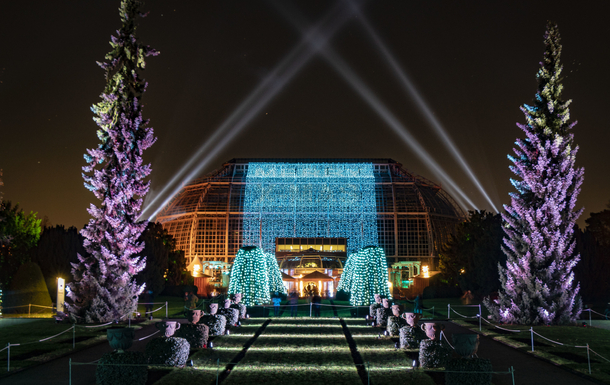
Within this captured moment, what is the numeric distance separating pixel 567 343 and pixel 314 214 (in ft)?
201

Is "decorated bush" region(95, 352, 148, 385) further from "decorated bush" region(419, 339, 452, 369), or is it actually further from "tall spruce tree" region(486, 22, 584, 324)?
"tall spruce tree" region(486, 22, 584, 324)

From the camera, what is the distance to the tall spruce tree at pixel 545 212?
26438 millimetres

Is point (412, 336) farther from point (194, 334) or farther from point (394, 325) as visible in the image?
point (194, 334)

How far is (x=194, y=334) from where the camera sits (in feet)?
58.5

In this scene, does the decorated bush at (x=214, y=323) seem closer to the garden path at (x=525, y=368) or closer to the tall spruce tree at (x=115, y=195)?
the tall spruce tree at (x=115, y=195)

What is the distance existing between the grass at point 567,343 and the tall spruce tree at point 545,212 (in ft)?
4.13

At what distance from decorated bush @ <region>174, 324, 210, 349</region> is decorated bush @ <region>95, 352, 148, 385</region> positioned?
18.2 ft

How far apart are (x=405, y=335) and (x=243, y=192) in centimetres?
6513

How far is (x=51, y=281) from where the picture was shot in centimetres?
4184

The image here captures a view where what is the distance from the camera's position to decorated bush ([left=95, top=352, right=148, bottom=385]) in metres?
11.9

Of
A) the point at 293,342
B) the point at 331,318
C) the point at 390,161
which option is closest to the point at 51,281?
the point at 331,318

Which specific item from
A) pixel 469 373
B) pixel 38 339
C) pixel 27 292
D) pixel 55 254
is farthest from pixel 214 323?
pixel 55 254

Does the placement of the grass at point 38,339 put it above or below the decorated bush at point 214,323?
below

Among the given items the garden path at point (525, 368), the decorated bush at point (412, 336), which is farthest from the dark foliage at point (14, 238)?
the garden path at point (525, 368)
